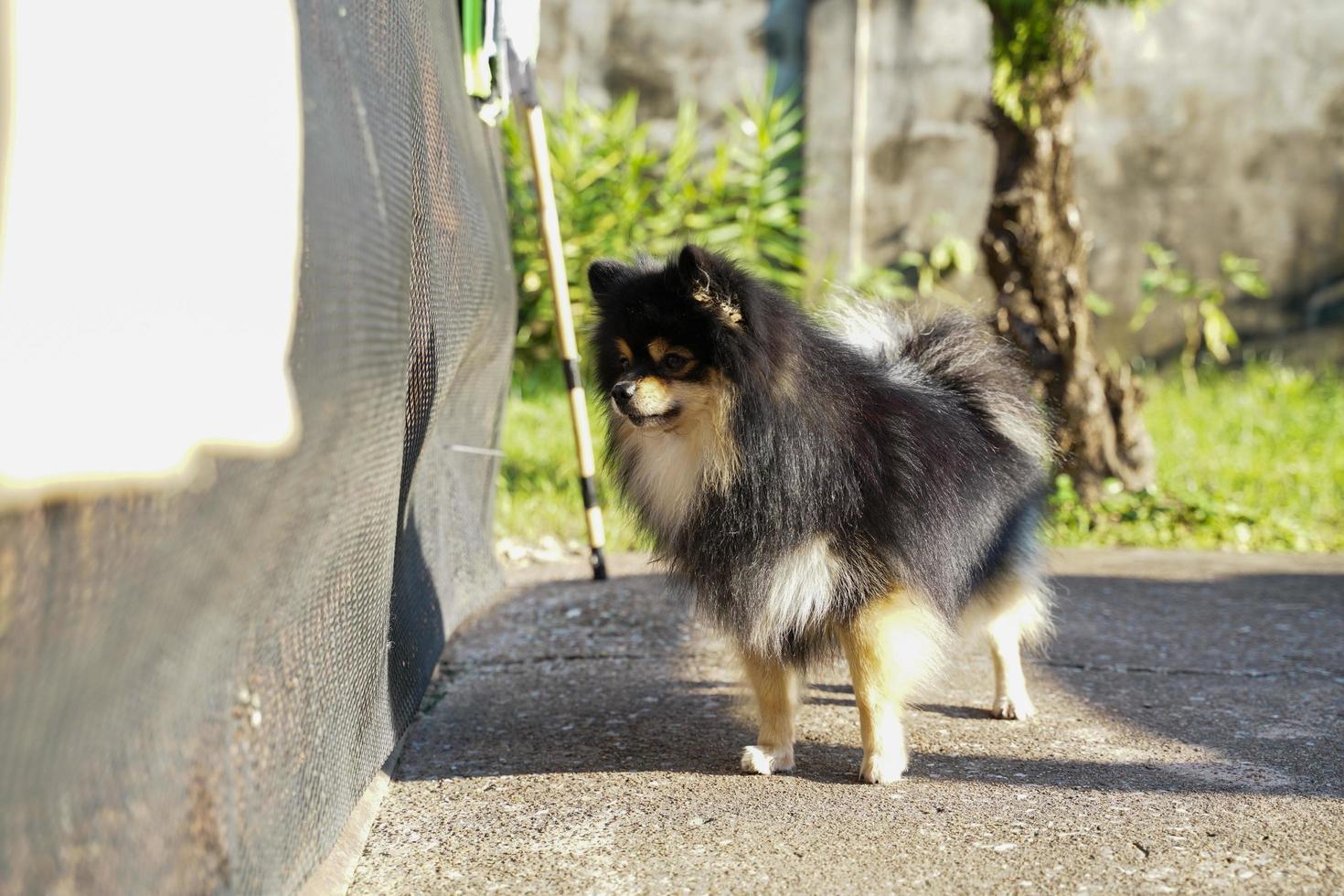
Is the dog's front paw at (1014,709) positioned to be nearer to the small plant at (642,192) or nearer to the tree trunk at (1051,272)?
the tree trunk at (1051,272)

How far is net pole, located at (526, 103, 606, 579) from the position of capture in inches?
179

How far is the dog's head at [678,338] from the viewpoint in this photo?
9.16 feet

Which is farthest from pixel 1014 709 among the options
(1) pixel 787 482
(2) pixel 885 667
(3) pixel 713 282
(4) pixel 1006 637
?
(3) pixel 713 282

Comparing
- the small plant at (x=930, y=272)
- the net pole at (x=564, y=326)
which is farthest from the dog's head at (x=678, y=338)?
the small plant at (x=930, y=272)

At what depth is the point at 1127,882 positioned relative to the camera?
228 centimetres

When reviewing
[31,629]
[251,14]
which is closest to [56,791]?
[31,629]

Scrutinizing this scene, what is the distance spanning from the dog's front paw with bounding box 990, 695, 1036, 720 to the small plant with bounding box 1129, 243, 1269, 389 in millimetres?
5204

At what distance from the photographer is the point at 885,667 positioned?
9.66 ft

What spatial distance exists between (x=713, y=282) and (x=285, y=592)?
1.32 m

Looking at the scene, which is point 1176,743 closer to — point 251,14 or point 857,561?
point 857,561

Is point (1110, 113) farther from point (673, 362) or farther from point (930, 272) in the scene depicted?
point (673, 362)

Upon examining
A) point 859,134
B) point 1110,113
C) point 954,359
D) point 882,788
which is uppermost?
point 1110,113

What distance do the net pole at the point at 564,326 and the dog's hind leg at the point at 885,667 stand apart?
1895mm

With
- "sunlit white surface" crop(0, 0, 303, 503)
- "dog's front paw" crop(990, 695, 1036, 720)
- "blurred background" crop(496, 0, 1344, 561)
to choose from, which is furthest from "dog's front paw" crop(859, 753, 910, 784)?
"blurred background" crop(496, 0, 1344, 561)
